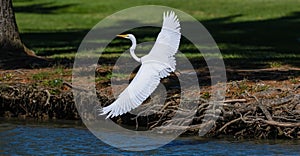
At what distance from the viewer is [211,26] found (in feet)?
86.5

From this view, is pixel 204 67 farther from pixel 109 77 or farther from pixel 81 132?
pixel 81 132

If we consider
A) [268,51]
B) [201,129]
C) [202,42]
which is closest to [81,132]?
[201,129]

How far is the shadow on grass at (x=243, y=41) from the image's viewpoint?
1580cm

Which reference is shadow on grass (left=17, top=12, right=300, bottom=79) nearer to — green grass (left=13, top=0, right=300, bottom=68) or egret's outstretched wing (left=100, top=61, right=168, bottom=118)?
green grass (left=13, top=0, right=300, bottom=68)

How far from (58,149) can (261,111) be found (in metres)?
2.54

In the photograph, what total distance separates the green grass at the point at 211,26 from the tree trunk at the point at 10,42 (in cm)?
135

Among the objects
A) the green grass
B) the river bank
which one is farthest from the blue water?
the green grass

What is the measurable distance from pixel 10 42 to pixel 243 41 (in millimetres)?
6966

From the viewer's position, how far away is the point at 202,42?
20109 millimetres

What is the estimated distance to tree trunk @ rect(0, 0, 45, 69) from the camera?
15463 millimetres

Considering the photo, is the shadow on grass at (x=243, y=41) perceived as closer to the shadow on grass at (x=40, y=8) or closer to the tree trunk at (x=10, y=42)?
the tree trunk at (x=10, y=42)

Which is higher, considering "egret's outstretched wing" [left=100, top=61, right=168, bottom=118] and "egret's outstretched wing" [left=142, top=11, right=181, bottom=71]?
"egret's outstretched wing" [left=142, top=11, right=181, bottom=71]

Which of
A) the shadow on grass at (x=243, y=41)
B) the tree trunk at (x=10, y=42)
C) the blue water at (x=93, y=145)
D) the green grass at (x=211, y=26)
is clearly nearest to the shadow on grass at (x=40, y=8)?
the green grass at (x=211, y=26)

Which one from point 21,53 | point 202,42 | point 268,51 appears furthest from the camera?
point 202,42
